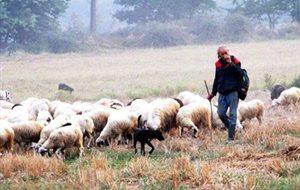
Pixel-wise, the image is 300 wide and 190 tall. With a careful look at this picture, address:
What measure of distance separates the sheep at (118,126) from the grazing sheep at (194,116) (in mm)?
1001

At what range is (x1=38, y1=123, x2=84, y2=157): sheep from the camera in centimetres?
→ 1070

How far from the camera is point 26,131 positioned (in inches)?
468

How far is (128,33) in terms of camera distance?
49812 millimetres

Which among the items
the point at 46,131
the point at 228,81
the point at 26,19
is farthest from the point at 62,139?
the point at 26,19

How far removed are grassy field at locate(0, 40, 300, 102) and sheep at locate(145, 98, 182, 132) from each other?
9.96 metres

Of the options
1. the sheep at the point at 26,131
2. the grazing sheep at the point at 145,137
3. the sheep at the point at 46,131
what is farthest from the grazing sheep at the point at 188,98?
the sheep at the point at 26,131

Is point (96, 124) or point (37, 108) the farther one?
point (37, 108)

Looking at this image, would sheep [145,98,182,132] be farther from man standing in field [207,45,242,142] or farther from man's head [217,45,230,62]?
man's head [217,45,230,62]

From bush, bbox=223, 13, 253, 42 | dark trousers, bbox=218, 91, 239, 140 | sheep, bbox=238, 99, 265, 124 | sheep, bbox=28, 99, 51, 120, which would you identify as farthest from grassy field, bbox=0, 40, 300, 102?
dark trousers, bbox=218, 91, 239, 140

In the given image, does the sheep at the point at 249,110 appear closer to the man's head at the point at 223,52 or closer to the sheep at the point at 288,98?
the man's head at the point at 223,52

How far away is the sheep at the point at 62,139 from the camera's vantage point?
35.1ft

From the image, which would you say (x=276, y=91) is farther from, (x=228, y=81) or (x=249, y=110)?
(x=228, y=81)

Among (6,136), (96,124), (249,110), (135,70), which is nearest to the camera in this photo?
(6,136)

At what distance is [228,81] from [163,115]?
2.03 m
